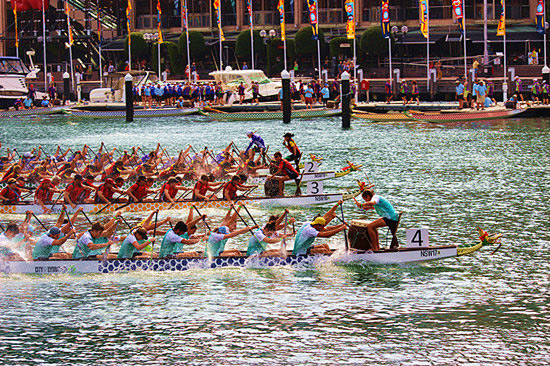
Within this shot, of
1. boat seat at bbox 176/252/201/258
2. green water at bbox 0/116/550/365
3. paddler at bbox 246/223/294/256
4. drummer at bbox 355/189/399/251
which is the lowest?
green water at bbox 0/116/550/365

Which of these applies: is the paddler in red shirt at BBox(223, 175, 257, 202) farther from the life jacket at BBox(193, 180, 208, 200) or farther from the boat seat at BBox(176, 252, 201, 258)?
the boat seat at BBox(176, 252, 201, 258)

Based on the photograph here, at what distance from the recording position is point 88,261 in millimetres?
20344

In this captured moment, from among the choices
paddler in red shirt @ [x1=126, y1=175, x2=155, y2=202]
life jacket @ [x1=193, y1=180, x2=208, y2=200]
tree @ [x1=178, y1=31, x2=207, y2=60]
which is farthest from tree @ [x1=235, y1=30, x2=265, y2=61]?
paddler in red shirt @ [x1=126, y1=175, x2=155, y2=202]

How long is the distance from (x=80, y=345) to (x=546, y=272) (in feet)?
34.2

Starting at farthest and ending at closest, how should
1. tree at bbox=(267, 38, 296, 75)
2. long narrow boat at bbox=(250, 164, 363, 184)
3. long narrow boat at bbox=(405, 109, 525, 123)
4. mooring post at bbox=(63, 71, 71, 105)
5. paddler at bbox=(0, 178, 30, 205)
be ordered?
tree at bbox=(267, 38, 296, 75) → mooring post at bbox=(63, 71, 71, 105) → long narrow boat at bbox=(405, 109, 525, 123) → long narrow boat at bbox=(250, 164, 363, 184) → paddler at bbox=(0, 178, 30, 205)

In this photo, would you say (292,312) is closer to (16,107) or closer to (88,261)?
(88,261)

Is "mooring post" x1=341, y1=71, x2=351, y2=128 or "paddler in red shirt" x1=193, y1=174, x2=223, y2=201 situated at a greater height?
"mooring post" x1=341, y1=71, x2=351, y2=128

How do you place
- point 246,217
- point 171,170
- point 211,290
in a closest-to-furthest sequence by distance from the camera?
point 211,290 < point 246,217 < point 171,170

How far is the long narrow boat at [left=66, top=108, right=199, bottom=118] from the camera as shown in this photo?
64875mm

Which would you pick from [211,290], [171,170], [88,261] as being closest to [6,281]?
[88,261]

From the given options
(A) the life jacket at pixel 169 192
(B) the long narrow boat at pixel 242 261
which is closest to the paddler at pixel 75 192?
(A) the life jacket at pixel 169 192

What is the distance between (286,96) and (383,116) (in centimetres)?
638

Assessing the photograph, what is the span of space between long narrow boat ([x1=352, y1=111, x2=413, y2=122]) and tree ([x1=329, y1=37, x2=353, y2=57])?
55.8 feet

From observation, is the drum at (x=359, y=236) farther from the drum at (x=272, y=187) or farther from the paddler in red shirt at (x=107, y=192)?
the paddler in red shirt at (x=107, y=192)
